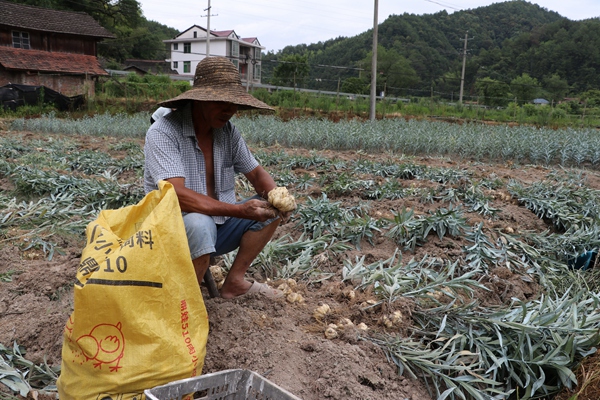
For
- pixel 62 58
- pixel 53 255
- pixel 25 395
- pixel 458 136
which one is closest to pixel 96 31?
pixel 62 58

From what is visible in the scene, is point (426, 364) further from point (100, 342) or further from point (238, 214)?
point (100, 342)

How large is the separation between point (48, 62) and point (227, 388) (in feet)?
81.7

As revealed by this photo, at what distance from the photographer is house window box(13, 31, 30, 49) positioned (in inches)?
910

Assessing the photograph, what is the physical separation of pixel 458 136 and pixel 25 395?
26.0ft

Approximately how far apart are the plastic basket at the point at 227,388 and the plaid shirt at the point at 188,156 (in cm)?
86

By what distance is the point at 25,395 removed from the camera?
1.69 meters

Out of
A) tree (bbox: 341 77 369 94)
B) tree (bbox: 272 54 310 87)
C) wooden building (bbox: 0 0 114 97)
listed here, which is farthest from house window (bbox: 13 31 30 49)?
tree (bbox: 341 77 369 94)

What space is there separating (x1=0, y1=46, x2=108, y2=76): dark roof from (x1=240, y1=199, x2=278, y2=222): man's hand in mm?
21667

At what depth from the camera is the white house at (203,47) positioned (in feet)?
144

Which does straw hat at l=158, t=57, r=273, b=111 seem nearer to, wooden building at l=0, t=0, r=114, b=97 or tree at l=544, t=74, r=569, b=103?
wooden building at l=0, t=0, r=114, b=97

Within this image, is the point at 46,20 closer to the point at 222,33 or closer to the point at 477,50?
the point at 222,33

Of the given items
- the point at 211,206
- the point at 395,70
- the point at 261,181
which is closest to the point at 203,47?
the point at 395,70

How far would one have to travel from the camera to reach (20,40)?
76.3ft

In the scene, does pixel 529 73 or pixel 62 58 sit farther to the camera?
pixel 529 73
